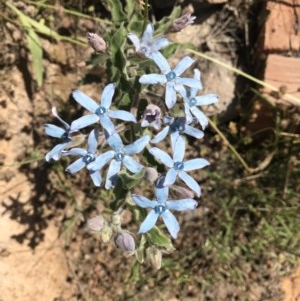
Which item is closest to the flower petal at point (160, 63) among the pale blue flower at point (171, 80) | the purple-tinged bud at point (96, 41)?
the pale blue flower at point (171, 80)

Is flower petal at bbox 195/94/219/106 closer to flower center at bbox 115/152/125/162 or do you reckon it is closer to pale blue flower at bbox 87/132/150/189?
pale blue flower at bbox 87/132/150/189

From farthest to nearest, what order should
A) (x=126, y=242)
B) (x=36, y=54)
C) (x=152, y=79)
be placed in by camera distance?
(x=36, y=54)
(x=126, y=242)
(x=152, y=79)

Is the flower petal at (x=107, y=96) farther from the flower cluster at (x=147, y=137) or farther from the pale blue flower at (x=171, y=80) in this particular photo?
the pale blue flower at (x=171, y=80)

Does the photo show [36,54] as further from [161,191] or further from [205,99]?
[161,191]

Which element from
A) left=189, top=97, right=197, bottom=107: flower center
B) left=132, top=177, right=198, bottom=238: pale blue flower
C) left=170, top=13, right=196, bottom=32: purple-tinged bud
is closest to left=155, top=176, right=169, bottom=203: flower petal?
left=132, top=177, right=198, bottom=238: pale blue flower

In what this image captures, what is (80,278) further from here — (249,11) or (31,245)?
(249,11)

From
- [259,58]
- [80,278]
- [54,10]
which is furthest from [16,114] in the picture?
[259,58]

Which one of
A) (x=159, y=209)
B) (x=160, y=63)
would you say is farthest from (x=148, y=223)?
(x=160, y=63)
